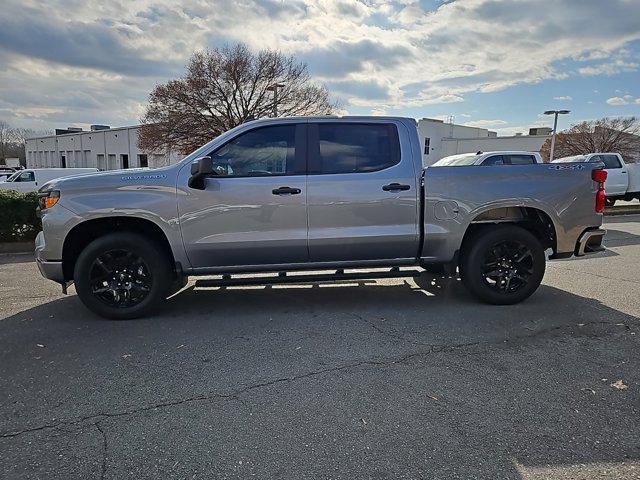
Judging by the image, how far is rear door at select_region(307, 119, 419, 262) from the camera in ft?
15.1

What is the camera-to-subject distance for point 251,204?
451 cm

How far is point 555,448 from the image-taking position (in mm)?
2506

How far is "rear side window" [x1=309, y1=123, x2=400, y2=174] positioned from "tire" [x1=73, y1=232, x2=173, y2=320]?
1971mm

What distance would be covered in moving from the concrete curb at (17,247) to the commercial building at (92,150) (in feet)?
112

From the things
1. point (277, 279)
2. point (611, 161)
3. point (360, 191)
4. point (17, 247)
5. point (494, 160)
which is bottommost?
point (17, 247)

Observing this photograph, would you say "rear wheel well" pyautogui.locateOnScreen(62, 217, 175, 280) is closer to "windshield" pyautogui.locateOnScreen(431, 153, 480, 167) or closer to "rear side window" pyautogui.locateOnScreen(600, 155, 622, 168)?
"windshield" pyautogui.locateOnScreen(431, 153, 480, 167)

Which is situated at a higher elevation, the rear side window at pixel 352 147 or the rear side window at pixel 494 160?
the rear side window at pixel 494 160

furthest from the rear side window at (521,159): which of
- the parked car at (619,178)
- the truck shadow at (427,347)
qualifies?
the truck shadow at (427,347)

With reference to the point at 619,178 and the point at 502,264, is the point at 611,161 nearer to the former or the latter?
the point at 619,178

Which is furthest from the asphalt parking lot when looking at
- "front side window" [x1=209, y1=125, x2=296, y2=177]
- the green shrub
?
the green shrub

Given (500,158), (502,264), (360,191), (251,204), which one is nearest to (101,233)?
(251,204)

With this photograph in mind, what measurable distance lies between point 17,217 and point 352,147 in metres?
7.53

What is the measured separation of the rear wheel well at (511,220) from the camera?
16.5ft

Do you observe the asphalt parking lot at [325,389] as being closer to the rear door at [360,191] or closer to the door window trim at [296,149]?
the rear door at [360,191]
